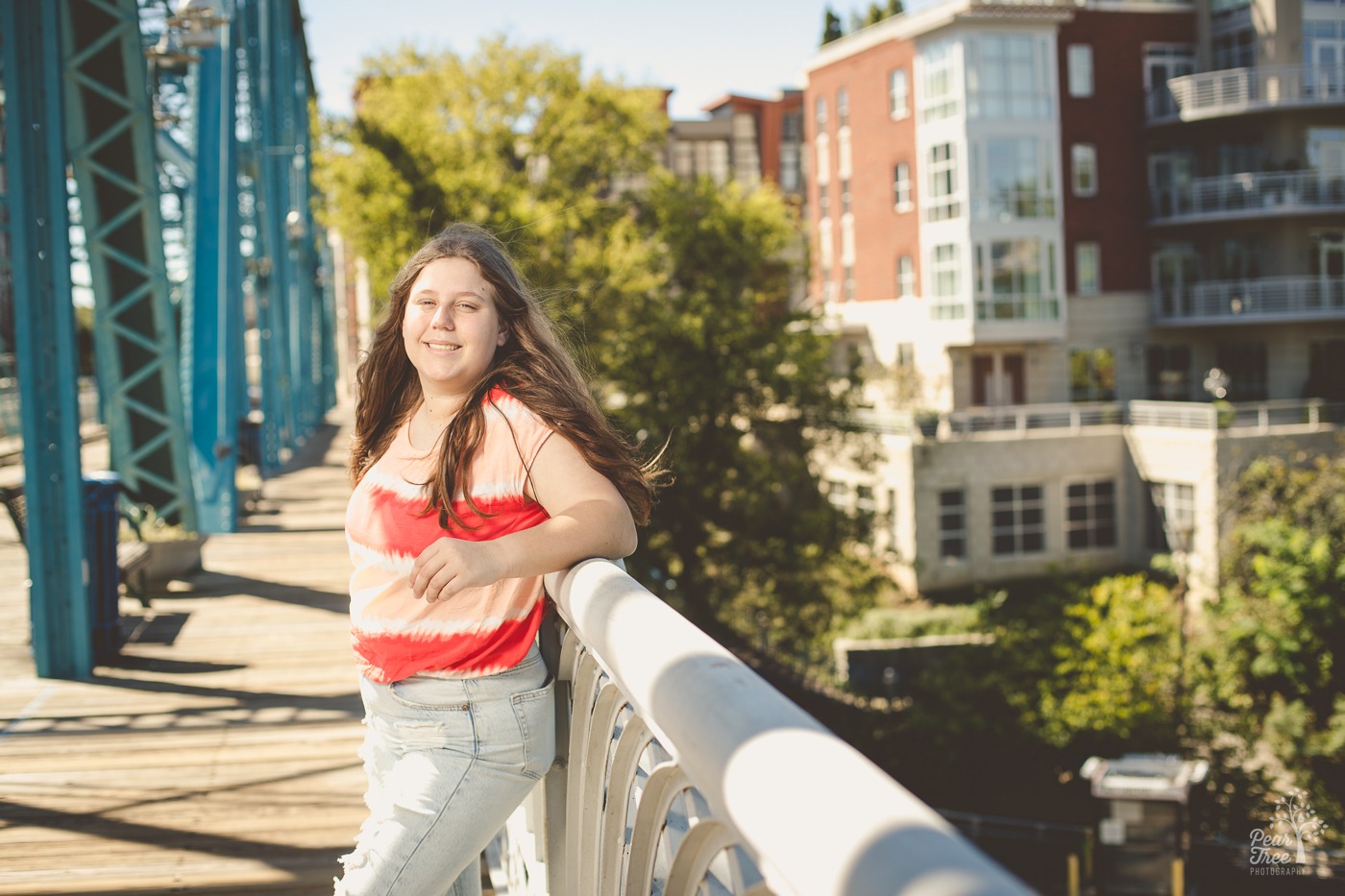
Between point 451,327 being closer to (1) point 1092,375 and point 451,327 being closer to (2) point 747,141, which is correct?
(1) point 1092,375

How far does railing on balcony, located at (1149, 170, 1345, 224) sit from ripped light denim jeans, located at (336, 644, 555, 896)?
38940 millimetres

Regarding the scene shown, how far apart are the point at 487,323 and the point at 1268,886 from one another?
17.0 metres

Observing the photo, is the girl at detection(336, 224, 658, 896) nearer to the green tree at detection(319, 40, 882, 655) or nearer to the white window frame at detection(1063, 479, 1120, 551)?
the green tree at detection(319, 40, 882, 655)

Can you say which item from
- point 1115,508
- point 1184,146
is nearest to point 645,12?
point 1184,146

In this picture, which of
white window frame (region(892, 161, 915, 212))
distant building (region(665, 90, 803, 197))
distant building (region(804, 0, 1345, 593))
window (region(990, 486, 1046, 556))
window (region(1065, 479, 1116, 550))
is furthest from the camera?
distant building (region(665, 90, 803, 197))

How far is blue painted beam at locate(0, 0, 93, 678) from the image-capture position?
6316 millimetres

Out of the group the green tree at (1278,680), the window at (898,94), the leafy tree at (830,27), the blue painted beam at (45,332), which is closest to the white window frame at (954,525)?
the green tree at (1278,680)

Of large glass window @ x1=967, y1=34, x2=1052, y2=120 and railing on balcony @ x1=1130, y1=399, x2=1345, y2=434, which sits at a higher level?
large glass window @ x1=967, y1=34, x2=1052, y2=120

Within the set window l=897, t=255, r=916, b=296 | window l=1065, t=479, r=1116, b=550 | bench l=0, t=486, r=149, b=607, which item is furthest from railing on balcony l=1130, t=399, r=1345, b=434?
bench l=0, t=486, r=149, b=607

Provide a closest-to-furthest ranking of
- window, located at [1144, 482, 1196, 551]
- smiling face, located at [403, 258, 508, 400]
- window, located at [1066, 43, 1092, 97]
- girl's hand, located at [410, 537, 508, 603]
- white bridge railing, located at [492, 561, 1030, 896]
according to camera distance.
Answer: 1. white bridge railing, located at [492, 561, 1030, 896]
2. girl's hand, located at [410, 537, 508, 603]
3. smiling face, located at [403, 258, 508, 400]
4. window, located at [1144, 482, 1196, 551]
5. window, located at [1066, 43, 1092, 97]

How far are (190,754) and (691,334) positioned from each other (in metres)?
19.7

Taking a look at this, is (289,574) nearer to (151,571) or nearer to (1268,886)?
(151,571)

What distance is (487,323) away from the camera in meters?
2.43

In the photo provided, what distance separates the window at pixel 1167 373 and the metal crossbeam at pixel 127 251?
33.5 metres
